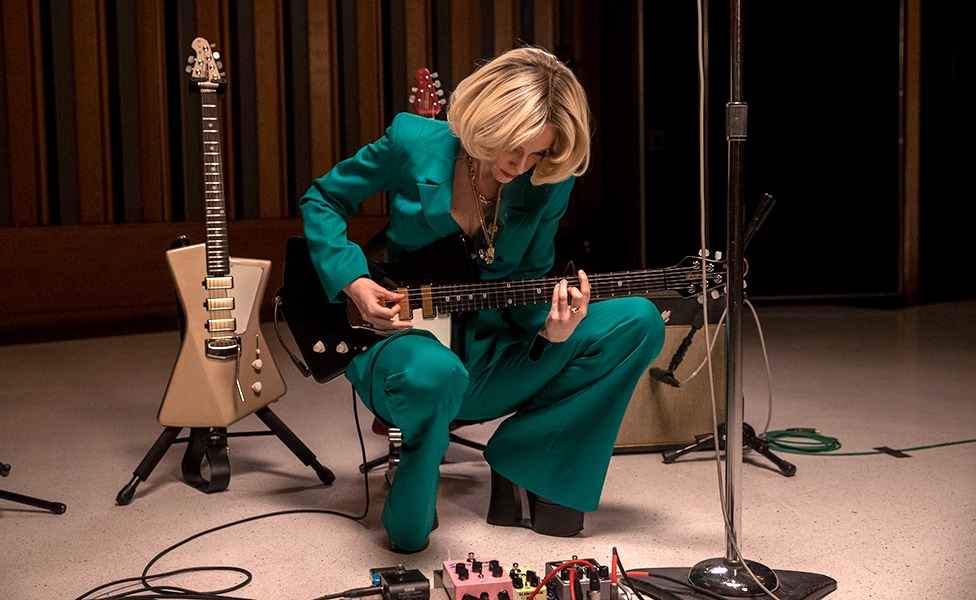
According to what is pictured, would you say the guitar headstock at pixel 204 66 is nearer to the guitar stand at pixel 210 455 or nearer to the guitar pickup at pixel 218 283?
the guitar pickup at pixel 218 283

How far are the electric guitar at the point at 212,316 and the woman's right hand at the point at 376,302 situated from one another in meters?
0.57

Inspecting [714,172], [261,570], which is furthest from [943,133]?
[261,570]

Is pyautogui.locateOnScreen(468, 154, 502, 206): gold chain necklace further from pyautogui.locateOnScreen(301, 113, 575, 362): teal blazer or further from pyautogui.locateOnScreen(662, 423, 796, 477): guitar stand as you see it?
pyautogui.locateOnScreen(662, 423, 796, 477): guitar stand

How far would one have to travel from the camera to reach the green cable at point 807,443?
3047 millimetres

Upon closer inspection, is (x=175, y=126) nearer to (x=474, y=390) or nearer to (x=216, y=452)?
(x=216, y=452)

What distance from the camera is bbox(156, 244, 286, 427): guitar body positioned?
2.69 meters

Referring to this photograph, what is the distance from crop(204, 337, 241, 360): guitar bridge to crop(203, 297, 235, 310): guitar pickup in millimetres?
82

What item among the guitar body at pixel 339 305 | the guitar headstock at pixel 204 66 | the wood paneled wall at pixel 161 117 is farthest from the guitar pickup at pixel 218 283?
the wood paneled wall at pixel 161 117

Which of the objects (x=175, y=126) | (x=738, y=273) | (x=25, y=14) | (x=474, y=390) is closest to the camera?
(x=738, y=273)

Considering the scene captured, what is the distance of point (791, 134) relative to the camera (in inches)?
233

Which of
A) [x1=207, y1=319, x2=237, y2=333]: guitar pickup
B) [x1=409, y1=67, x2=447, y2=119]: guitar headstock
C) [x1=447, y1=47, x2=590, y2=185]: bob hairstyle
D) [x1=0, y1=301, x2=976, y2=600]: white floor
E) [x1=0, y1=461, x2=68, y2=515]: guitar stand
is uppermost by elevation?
[x1=409, y1=67, x2=447, y2=119]: guitar headstock

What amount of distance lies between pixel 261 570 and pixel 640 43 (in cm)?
454

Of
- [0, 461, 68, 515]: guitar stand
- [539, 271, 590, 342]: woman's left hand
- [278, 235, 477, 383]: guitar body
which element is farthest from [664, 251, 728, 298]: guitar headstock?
[0, 461, 68, 515]: guitar stand

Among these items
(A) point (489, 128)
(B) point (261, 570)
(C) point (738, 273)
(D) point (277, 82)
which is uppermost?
(D) point (277, 82)
